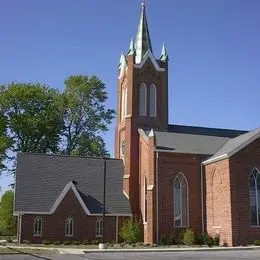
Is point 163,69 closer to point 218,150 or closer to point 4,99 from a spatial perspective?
point 218,150

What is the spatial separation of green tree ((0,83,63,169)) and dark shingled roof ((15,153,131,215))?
11220 mm

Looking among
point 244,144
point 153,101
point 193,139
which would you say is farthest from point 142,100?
point 244,144

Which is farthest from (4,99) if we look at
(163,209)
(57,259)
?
(57,259)

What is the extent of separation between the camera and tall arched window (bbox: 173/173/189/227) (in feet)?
135

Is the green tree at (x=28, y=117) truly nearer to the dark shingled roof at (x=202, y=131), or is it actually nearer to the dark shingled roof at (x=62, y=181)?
the dark shingled roof at (x=62, y=181)

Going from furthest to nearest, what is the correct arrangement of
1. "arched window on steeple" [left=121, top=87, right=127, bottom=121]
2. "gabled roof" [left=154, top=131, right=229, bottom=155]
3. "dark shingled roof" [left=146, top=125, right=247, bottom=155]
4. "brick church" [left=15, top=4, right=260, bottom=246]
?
1. "arched window on steeple" [left=121, top=87, right=127, bottom=121]
2. "dark shingled roof" [left=146, top=125, right=247, bottom=155]
3. "gabled roof" [left=154, top=131, right=229, bottom=155]
4. "brick church" [left=15, top=4, right=260, bottom=246]

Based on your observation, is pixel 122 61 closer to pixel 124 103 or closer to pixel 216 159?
pixel 124 103

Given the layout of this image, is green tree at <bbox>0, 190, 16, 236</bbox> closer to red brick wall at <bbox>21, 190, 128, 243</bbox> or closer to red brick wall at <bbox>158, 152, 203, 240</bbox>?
red brick wall at <bbox>21, 190, 128, 243</bbox>

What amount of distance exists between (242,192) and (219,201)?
7.47 feet

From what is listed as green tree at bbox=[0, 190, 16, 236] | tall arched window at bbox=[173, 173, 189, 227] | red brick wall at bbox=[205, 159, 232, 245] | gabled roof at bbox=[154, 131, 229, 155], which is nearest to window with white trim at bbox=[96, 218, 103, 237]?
tall arched window at bbox=[173, 173, 189, 227]

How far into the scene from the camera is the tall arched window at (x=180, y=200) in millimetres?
41125

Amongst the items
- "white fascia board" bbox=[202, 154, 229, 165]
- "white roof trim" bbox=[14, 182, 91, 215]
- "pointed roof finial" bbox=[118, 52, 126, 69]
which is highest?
"pointed roof finial" bbox=[118, 52, 126, 69]

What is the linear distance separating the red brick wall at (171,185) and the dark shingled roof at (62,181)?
4.14 metres

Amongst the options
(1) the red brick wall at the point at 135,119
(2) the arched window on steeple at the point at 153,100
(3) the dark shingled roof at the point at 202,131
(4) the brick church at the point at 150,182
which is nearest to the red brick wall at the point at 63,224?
(4) the brick church at the point at 150,182
